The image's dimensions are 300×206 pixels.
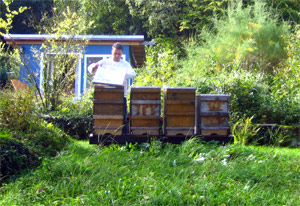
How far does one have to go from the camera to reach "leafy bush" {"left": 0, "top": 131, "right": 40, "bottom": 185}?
15.8 feet

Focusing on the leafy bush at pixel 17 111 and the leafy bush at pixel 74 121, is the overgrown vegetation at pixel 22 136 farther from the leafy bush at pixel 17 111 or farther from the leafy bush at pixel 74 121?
the leafy bush at pixel 74 121

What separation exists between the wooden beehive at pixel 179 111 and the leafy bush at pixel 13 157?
7.63 feet

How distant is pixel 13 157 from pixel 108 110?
189cm

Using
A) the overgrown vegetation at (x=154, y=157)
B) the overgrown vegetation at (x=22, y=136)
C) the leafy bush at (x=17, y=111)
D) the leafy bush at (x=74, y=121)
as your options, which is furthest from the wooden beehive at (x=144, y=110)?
the leafy bush at (x=74, y=121)

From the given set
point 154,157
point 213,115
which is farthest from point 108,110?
point 213,115

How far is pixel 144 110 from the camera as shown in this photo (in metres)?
6.36

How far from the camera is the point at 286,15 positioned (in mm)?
19391

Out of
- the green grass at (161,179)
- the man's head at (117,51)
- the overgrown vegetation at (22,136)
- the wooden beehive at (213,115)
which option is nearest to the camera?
the green grass at (161,179)

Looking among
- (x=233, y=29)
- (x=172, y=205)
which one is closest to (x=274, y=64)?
(x=233, y=29)

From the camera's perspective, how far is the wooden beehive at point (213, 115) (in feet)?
21.0

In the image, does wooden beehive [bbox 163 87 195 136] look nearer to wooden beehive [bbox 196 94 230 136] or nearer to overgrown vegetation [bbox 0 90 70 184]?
wooden beehive [bbox 196 94 230 136]

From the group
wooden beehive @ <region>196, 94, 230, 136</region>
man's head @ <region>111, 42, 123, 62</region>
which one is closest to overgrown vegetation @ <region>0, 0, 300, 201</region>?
wooden beehive @ <region>196, 94, 230, 136</region>

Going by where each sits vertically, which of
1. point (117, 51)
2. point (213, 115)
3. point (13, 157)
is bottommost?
point (13, 157)

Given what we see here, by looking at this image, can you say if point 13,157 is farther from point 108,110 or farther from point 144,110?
point 144,110
